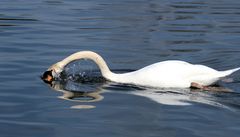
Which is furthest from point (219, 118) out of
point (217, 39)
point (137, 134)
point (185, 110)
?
point (217, 39)

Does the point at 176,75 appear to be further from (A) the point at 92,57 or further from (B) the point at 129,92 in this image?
(A) the point at 92,57

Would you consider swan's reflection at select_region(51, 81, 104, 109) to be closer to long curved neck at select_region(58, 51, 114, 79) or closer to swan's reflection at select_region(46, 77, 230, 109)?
swan's reflection at select_region(46, 77, 230, 109)

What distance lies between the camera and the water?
9.06 metres

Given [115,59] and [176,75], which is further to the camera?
[115,59]

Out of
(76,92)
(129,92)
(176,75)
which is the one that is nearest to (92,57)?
(76,92)

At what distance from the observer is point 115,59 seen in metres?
13.4

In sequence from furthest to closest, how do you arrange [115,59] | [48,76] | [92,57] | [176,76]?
[115,59], [92,57], [48,76], [176,76]

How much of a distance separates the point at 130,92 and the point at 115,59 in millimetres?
2587

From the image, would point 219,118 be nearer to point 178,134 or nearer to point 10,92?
point 178,134

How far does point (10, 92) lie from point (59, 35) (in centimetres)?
526

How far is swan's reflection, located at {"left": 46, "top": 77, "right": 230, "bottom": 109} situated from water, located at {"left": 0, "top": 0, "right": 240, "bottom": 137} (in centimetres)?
1

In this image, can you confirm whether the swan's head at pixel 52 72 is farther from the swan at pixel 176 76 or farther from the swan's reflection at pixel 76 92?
the swan at pixel 176 76

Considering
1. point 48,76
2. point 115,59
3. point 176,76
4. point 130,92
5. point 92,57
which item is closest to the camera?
point 130,92

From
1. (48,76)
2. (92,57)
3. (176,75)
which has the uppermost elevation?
(92,57)
